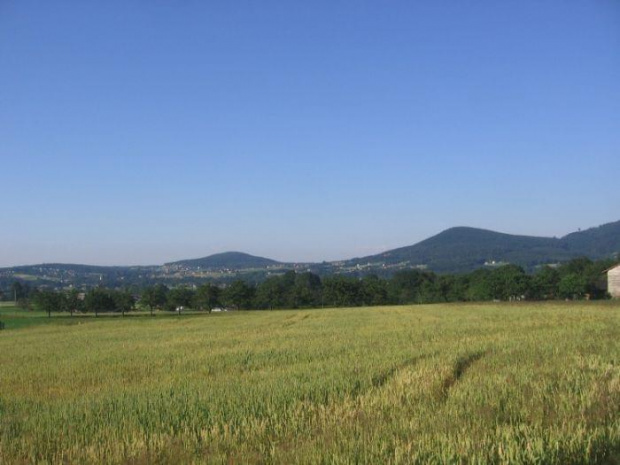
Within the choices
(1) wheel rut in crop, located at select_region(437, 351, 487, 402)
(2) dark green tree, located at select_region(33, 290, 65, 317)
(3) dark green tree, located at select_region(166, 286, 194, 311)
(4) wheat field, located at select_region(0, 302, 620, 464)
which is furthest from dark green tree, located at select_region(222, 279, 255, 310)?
(1) wheel rut in crop, located at select_region(437, 351, 487, 402)

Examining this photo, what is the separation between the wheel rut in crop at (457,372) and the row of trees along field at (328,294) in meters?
98.7

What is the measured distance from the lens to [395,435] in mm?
7199

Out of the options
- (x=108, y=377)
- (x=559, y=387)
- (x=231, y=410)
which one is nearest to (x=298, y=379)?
(x=231, y=410)

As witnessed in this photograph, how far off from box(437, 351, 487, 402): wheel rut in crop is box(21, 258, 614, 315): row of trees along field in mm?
98663

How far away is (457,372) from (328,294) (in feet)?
389

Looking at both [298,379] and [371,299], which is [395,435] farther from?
[371,299]

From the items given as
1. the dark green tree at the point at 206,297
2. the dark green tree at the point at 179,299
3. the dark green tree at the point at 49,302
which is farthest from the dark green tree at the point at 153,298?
the dark green tree at the point at 49,302

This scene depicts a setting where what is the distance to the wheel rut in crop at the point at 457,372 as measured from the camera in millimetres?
10156

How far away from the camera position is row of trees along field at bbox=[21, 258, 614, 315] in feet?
362

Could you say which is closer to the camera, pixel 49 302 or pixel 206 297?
pixel 49 302

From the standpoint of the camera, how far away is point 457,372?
41.8 ft

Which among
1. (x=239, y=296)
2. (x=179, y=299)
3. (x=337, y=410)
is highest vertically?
(x=337, y=410)

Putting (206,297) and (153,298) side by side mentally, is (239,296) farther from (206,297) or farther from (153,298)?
(153,298)

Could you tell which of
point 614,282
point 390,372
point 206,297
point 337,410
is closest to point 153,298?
point 206,297
